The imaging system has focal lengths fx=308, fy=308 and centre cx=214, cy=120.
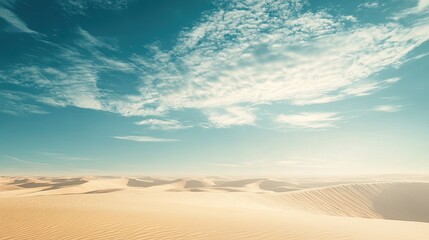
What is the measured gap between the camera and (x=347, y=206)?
2673 centimetres

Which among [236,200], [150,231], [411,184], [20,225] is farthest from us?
[411,184]

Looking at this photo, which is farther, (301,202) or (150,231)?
(301,202)

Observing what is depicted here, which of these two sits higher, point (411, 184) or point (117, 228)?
point (411, 184)

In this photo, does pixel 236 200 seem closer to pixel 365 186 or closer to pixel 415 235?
pixel 415 235

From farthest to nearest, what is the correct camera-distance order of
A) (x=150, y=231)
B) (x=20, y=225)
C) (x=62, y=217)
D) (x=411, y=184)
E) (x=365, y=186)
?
1. (x=411, y=184)
2. (x=365, y=186)
3. (x=62, y=217)
4. (x=20, y=225)
5. (x=150, y=231)

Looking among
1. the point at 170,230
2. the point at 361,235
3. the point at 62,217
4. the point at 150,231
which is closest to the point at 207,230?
the point at 170,230

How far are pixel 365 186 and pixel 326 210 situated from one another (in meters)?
9.32

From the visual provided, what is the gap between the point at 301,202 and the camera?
24.7 metres

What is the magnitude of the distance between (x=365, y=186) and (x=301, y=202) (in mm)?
10664

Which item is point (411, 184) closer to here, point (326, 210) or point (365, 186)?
point (365, 186)

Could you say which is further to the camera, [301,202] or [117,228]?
[301,202]

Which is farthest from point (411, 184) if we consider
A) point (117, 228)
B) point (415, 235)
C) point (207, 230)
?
point (117, 228)

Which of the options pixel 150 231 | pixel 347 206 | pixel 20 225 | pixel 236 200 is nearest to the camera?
pixel 150 231

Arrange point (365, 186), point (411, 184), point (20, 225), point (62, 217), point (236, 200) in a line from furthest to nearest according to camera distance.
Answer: point (411, 184) → point (365, 186) → point (236, 200) → point (62, 217) → point (20, 225)
